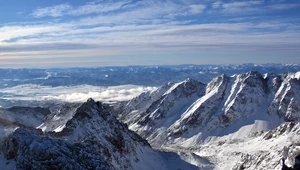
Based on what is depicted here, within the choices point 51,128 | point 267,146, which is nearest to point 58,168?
point 51,128

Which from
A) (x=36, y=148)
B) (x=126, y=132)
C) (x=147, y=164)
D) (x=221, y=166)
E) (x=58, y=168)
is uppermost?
(x=36, y=148)

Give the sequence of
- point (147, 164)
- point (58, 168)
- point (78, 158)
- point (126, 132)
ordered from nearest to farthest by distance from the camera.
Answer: point (58, 168) < point (78, 158) < point (147, 164) < point (126, 132)

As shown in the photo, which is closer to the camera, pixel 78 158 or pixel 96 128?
pixel 78 158

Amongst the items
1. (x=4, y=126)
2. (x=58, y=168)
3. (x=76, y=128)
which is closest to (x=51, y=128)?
(x=76, y=128)

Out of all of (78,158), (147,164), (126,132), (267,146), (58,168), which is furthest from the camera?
(267,146)

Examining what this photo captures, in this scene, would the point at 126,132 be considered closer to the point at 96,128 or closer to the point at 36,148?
the point at 96,128

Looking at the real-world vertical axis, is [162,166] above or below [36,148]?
below
